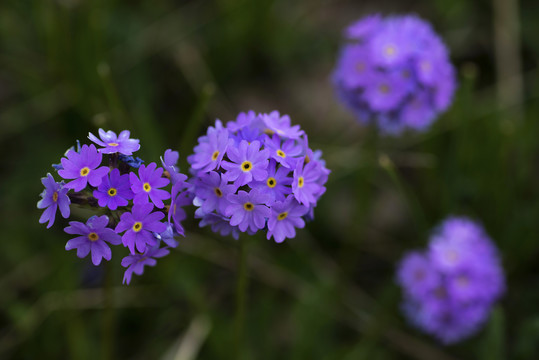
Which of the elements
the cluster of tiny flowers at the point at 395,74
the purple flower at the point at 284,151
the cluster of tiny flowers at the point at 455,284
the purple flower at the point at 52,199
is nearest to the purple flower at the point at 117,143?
the purple flower at the point at 52,199

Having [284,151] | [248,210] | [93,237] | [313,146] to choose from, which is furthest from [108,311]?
[313,146]

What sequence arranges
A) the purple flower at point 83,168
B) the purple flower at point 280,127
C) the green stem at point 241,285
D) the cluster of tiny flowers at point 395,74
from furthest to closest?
the cluster of tiny flowers at point 395,74, the green stem at point 241,285, the purple flower at point 280,127, the purple flower at point 83,168

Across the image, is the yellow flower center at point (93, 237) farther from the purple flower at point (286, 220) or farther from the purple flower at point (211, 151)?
the purple flower at point (286, 220)

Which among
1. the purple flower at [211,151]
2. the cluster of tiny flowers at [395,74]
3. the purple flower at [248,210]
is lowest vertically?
the purple flower at [248,210]

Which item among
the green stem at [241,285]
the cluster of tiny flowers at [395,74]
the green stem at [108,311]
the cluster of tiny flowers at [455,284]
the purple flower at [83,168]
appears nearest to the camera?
the purple flower at [83,168]

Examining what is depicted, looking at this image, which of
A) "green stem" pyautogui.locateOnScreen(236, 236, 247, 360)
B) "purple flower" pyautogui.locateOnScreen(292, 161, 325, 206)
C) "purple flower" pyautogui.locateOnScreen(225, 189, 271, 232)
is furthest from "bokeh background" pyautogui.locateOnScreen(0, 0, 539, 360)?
"purple flower" pyautogui.locateOnScreen(292, 161, 325, 206)

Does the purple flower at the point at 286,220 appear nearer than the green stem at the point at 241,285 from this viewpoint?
Yes

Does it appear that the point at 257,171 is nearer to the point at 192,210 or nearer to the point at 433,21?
the point at 192,210
